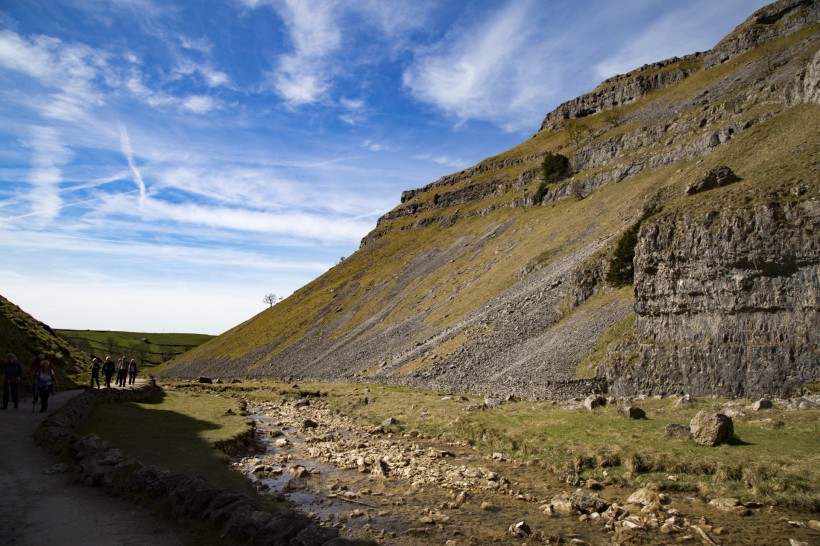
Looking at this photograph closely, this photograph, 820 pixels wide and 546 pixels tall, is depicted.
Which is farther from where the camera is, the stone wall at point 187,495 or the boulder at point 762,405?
the boulder at point 762,405

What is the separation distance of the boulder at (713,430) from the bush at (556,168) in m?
103

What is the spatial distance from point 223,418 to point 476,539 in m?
26.8

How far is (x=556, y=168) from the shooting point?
4702 inches

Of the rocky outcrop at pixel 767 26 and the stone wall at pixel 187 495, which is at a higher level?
the rocky outcrop at pixel 767 26

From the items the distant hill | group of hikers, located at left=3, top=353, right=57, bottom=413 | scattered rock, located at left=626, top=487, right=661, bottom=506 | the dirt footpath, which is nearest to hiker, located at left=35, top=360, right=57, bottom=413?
group of hikers, located at left=3, top=353, right=57, bottom=413

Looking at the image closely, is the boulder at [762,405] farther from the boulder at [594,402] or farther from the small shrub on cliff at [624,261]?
the small shrub on cliff at [624,261]

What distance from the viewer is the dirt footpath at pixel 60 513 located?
11.8 meters

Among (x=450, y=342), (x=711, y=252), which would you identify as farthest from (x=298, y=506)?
(x=450, y=342)

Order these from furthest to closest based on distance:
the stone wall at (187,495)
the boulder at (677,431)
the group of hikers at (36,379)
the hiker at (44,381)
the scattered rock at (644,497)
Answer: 1. the hiker at (44,381)
2. the group of hikers at (36,379)
3. the boulder at (677,431)
4. the scattered rock at (644,497)
5. the stone wall at (187,495)

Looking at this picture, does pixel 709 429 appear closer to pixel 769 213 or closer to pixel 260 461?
pixel 769 213

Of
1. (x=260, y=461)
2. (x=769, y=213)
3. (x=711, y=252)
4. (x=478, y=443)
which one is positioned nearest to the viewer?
(x=260, y=461)

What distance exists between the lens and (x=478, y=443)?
28000 mm

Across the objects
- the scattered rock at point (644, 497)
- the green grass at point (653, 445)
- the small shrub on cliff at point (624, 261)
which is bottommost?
the scattered rock at point (644, 497)

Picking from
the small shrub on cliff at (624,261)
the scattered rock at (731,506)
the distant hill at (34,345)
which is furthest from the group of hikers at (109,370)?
the small shrub on cliff at (624,261)
